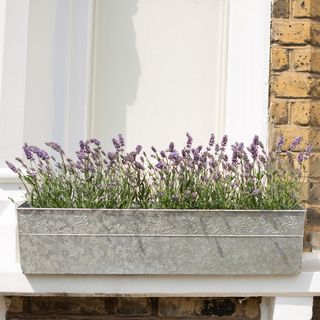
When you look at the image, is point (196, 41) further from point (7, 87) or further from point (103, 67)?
point (7, 87)

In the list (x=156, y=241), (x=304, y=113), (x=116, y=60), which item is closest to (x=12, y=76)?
(x=116, y=60)

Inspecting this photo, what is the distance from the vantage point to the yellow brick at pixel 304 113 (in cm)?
286

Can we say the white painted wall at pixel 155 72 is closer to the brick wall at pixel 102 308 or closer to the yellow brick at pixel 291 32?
the yellow brick at pixel 291 32

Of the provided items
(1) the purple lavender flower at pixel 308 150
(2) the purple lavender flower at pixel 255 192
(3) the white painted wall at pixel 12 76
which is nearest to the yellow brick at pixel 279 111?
(1) the purple lavender flower at pixel 308 150

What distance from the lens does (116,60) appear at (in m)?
3.12

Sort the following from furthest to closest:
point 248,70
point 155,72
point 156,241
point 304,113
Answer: point 155,72
point 248,70
point 304,113
point 156,241

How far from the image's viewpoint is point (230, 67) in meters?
3.02

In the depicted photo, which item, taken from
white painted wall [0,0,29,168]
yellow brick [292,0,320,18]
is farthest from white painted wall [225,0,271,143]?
white painted wall [0,0,29,168]

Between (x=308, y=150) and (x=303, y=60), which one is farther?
(x=303, y=60)

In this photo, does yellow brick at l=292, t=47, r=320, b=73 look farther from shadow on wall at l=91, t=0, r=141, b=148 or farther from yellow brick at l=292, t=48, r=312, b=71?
shadow on wall at l=91, t=0, r=141, b=148

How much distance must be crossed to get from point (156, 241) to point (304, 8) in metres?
1.16

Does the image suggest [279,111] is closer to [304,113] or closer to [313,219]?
[304,113]

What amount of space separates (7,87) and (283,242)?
1.25 meters

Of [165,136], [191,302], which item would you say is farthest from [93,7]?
[191,302]
